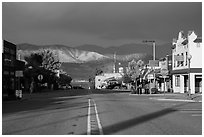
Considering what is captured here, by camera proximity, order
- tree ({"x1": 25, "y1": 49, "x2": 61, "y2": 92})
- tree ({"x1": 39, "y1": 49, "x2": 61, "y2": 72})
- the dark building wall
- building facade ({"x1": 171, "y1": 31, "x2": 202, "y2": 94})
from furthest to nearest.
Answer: tree ({"x1": 39, "y1": 49, "x2": 61, "y2": 72}) < tree ({"x1": 25, "y1": 49, "x2": 61, "y2": 92}) < building facade ({"x1": 171, "y1": 31, "x2": 202, "y2": 94}) < the dark building wall

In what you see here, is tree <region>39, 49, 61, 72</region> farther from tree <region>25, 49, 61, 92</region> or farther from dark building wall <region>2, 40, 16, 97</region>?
dark building wall <region>2, 40, 16, 97</region>

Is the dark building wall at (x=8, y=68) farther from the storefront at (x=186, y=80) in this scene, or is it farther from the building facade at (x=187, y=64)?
the storefront at (x=186, y=80)

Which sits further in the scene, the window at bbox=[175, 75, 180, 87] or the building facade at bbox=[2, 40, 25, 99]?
the window at bbox=[175, 75, 180, 87]

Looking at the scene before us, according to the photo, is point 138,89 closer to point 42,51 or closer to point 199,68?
point 199,68

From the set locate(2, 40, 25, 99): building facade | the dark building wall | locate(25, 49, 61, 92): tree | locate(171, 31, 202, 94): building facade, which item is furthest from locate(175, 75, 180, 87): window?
locate(25, 49, 61, 92): tree

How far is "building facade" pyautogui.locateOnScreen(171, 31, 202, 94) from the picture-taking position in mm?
55434

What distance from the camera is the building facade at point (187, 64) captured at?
182 ft

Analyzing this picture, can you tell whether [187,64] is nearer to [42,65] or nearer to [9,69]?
[9,69]

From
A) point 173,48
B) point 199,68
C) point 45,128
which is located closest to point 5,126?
point 45,128

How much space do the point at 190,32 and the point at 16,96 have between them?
29.2m

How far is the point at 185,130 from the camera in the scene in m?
13.1

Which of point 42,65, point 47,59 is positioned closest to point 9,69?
point 42,65

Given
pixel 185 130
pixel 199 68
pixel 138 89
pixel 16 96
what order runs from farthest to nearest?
pixel 138 89, pixel 199 68, pixel 16 96, pixel 185 130

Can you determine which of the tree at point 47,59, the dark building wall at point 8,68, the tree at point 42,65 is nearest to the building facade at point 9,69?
the dark building wall at point 8,68
